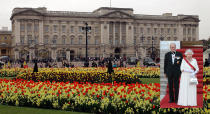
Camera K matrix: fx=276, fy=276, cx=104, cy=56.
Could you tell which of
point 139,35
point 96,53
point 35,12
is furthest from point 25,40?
point 139,35

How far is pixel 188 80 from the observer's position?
5.96m

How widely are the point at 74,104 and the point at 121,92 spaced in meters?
1.94

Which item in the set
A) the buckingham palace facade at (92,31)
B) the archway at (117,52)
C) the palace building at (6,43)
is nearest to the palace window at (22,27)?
the buckingham palace facade at (92,31)

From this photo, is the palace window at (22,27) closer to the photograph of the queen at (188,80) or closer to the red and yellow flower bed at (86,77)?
the red and yellow flower bed at (86,77)

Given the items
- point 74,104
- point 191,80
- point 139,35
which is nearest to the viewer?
point 191,80

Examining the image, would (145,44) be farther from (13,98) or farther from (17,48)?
(13,98)

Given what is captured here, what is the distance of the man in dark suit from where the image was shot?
19.4 feet

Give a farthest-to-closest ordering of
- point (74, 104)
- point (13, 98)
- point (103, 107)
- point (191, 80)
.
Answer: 1. point (13, 98)
2. point (74, 104)
3. point (103, 107)
4. point (191, 80)

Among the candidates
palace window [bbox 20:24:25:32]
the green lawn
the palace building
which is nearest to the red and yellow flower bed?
the green lawn

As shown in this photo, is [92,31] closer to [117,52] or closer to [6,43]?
[117,52]

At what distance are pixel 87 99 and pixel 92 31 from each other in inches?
2602

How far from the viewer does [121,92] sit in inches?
439

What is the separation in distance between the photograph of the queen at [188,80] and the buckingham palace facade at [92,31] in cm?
6235

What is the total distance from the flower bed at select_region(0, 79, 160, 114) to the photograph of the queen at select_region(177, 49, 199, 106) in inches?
132
